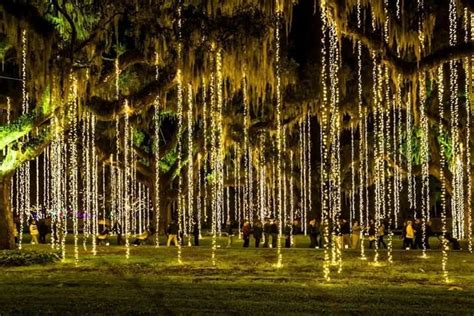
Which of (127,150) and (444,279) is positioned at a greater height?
(127,150)

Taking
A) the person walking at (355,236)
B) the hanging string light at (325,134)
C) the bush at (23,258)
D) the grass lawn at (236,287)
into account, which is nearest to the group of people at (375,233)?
the person walking at (355,236)

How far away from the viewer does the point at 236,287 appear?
13000 millimetres

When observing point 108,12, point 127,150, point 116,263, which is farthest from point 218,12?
point 127,150

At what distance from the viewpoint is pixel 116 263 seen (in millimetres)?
18750

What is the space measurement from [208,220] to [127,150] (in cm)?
2757

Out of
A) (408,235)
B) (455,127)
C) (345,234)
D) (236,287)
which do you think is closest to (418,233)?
(408,235)

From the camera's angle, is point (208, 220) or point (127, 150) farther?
point (208, 220)

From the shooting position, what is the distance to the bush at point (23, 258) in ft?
59.1

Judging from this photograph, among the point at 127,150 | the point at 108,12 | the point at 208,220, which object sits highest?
the point at 108,12

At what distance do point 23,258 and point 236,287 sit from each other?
746 cm

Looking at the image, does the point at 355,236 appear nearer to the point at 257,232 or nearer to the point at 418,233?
the point at 418,233

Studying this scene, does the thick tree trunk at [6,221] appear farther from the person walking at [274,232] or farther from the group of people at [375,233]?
the group of people at [375,233]

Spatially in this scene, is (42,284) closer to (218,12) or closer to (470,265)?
(218,12)

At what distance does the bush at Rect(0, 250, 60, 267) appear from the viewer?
1802 centimetres
